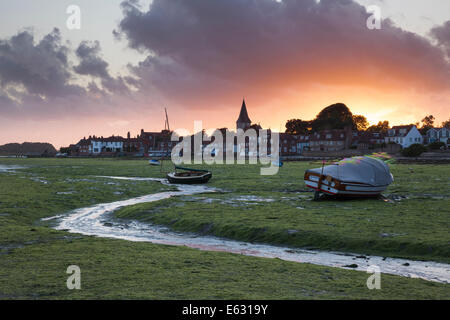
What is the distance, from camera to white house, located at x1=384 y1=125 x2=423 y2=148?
5886 inches

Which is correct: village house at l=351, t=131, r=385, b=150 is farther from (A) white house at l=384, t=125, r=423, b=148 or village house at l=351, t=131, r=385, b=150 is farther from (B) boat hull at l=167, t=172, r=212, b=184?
(B) boat hull at l=167, t=172, r=212, b=184

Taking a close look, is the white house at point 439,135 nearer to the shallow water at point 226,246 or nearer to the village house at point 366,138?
the village house at point 366,138

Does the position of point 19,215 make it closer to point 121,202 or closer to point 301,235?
point 121,202

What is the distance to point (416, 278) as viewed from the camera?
487 inches

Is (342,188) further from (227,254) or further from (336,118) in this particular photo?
(336,118)

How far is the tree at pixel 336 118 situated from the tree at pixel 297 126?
1372 centimetres

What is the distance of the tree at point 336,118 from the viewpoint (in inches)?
6432

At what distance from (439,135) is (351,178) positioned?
146 meters

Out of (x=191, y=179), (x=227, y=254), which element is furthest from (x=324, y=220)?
(x=191, y=179)

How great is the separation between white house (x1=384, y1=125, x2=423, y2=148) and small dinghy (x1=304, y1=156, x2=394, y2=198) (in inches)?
5029

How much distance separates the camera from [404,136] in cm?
14975
